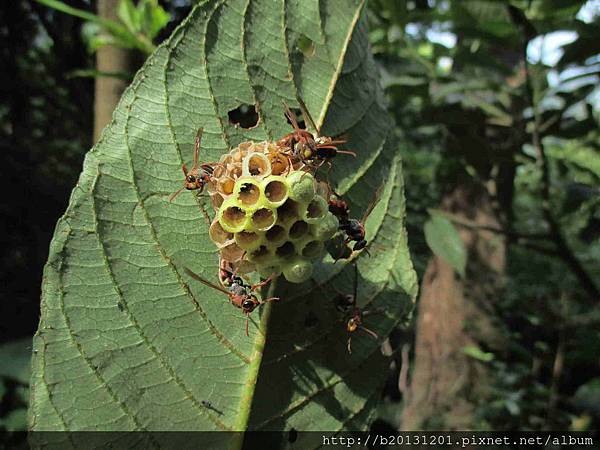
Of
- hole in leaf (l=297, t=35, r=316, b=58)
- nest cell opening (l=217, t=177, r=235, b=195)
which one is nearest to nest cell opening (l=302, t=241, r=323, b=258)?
nest cell opening (l=217, t=177, r=235, b=195)

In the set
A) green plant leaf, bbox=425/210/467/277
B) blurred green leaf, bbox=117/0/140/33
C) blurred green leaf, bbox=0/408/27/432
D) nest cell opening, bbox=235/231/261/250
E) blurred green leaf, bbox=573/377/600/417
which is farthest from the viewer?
blurred green leaf, bbox=573/377/600/417

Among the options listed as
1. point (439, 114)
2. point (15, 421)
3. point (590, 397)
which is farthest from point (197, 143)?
point (590, 397)

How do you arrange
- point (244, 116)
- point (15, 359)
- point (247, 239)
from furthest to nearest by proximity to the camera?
point (15, 359) < point (244, 116) < point (247, 239)

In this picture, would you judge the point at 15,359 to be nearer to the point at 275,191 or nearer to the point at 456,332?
the point at 275,191

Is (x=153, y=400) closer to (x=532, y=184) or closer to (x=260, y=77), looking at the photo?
(x=260, y=77)

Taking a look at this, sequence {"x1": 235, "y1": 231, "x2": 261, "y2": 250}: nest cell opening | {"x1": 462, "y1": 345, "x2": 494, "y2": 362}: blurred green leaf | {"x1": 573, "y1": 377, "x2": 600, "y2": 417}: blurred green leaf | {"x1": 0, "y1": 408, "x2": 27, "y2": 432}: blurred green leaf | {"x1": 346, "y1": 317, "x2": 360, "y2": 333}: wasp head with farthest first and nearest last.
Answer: {"x1": 462, "y1": 345, "x2": 494, "y2": 362}: blurred green leaf, {"x1": 573, "y1": 377, "x2": 600, "y2": 417}: blurred green leaf, {"x1": 0, "y1": 408, "x2": 27, "y2": 432}: blurred green leaf, {"x1": 346, "y1": 317, "x2": 360, "y2": 333}: wasp head, {"x1": 235, "y1": 231, "x2": 261, "y2": 250}: nest cell opening

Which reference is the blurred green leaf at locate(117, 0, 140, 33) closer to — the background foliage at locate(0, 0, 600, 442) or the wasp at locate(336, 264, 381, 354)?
the background foliage at locate(0, 0, 600, 442)

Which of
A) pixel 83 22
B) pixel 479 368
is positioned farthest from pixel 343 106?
pixel 479 368
